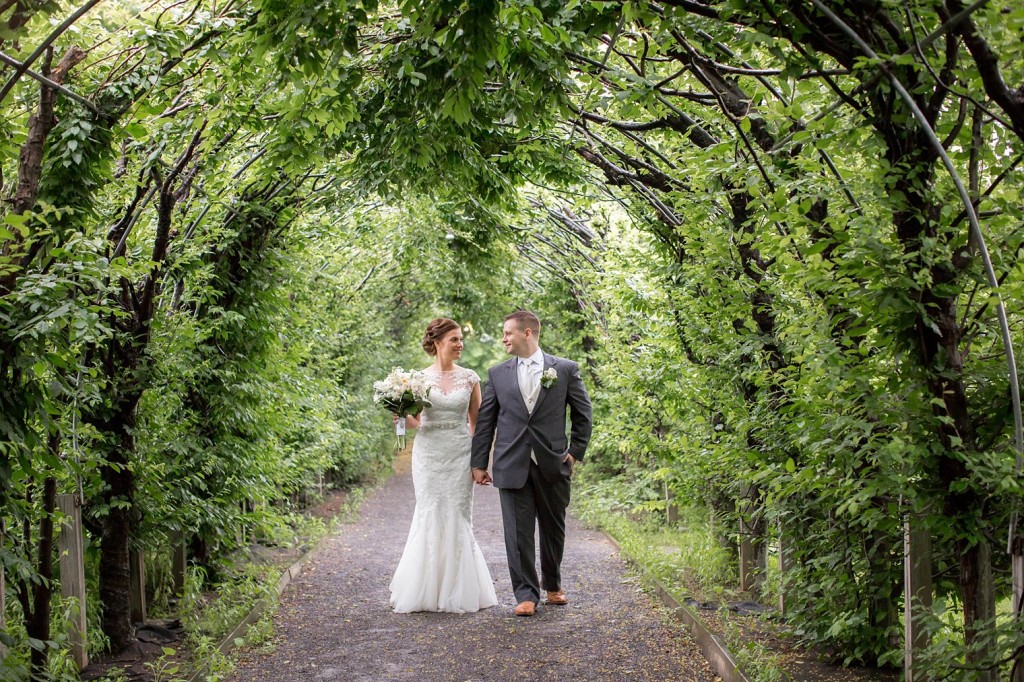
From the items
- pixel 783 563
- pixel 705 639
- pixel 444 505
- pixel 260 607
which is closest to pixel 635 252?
pixel 444 505

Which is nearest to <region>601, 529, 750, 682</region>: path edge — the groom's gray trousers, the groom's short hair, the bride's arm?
the groom's gray trousers

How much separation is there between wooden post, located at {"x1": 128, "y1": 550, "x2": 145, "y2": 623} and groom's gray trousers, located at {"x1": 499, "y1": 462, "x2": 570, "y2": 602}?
259 cm

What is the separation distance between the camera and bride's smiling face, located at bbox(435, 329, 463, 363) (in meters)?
8.12

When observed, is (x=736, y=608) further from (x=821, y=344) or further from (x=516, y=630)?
(x=821, y=344)

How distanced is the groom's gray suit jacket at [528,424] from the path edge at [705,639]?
4.19ft

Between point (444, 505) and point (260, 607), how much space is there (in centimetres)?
162

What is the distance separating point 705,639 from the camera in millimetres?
6105

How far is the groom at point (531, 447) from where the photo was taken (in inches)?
290

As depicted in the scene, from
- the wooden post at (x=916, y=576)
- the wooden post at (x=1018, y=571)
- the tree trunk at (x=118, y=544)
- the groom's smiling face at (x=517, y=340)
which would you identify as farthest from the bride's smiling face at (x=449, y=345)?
the wooden post at (x=1018, y=571)

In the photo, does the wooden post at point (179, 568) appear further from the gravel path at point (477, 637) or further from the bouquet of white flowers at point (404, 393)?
the bouquet of white flowers at point (404, 393)

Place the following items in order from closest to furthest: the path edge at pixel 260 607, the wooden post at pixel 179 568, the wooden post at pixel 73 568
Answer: the wooden post at pixel 73 568
the path edge at pixel 260 607
the wooden post at pixel 179 568

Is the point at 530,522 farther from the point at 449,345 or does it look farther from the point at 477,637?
the point at 449,345

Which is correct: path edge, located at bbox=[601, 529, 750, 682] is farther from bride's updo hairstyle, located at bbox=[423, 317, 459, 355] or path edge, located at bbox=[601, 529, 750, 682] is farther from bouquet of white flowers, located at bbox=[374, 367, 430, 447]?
bride's updo hairstyle, located at bbox=[423, 317, 459, 355]

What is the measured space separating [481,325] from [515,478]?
16.7m
